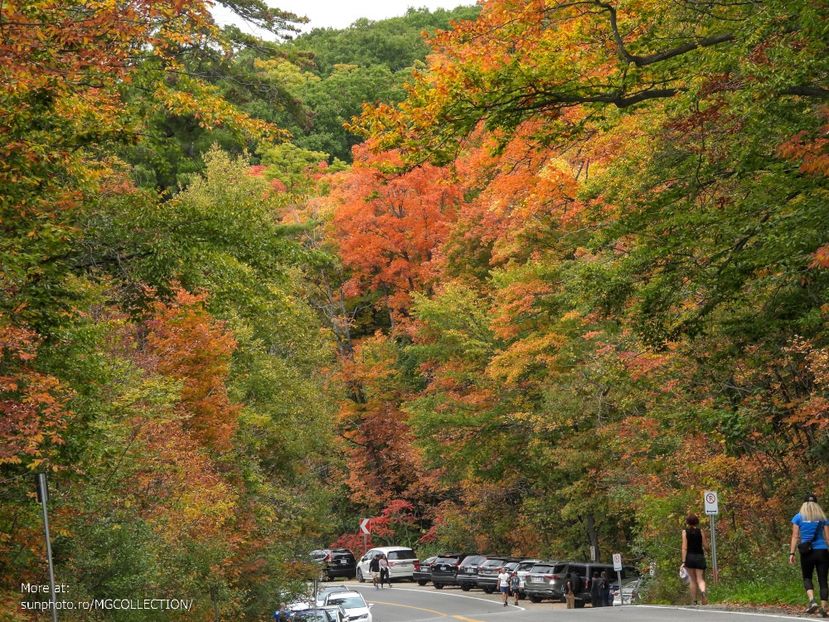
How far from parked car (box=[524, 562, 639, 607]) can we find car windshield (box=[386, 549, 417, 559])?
47.6 ft

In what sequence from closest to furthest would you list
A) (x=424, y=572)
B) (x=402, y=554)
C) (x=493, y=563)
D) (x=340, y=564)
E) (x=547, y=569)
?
(x=547, y=569) → (x=493, y=563) → (x=424, y=572) → (x=402, y=554) → (x=340, y=564)

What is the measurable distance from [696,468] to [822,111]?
13.5m

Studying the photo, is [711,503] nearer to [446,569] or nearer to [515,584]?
[515,584]

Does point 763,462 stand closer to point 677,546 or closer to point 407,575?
point 677,546

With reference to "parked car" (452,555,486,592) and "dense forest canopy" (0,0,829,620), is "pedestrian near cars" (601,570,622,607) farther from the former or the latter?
"parked car" (452,555,486,592)

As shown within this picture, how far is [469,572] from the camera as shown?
150 ft

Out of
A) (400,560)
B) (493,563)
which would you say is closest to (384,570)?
(400,560)

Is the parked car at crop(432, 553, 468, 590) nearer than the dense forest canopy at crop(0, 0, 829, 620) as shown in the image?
No

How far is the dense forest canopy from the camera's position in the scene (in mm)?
13055

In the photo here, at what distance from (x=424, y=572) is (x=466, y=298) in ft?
42.0

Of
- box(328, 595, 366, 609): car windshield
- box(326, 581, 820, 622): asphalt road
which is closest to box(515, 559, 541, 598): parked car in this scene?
box(326, 581, 820, 622): asphalt road

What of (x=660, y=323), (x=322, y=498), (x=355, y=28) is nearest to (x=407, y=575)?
(x=322, y=498)

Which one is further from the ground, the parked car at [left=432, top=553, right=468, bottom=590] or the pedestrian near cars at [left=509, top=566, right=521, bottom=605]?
the pedestrian near cars at [left=509, top=566, right=521, bottom=605]

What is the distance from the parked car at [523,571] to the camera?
3838cm
